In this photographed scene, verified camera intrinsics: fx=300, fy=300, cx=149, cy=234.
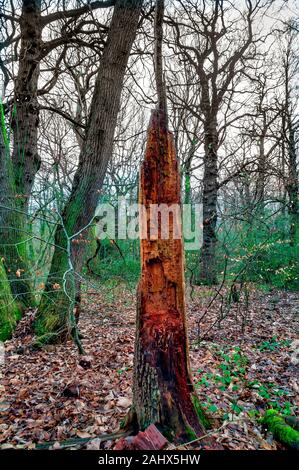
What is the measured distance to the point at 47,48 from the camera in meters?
6.23

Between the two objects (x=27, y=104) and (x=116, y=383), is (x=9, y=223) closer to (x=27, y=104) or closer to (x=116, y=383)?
(x=27, y=104)

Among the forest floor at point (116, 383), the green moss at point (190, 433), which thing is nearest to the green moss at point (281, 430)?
the forest floor at point (116, 383)

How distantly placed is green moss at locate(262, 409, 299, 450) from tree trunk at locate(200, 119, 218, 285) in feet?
24.8

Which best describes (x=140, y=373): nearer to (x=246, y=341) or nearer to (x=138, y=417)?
(x=138, y=417)

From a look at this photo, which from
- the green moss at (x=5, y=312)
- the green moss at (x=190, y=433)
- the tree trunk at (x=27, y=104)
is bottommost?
the green moss at (x=190, y=433)

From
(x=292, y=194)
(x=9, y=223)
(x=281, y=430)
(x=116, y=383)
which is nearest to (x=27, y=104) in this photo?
(x=9, y=223)

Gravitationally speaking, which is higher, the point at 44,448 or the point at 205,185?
the point at 205,185

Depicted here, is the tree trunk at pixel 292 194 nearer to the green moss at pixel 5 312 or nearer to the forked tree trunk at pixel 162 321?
the forked tree trunk at pixel 162 321

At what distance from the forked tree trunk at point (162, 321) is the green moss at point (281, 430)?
2.32 ft

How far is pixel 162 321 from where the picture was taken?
2.50 meters

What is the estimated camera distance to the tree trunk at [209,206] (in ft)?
34.9

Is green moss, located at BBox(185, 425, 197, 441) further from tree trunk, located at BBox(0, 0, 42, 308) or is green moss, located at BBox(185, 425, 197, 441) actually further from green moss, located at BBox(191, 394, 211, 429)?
tree trunk, located at BBox(0, 0, 42, 308)
